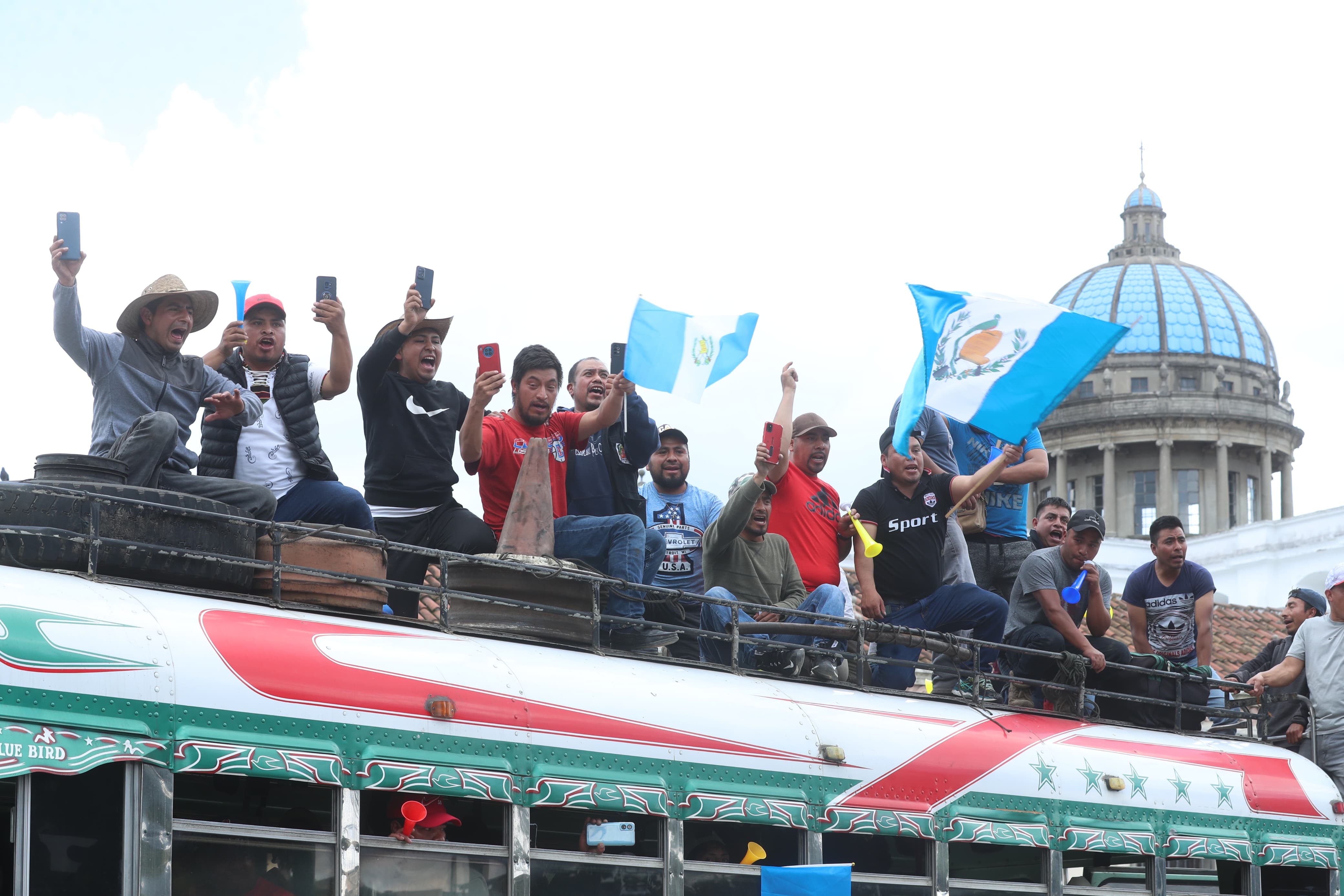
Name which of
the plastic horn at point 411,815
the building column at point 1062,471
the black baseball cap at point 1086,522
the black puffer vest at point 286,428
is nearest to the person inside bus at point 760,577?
the black baseball cap at point 1086,522

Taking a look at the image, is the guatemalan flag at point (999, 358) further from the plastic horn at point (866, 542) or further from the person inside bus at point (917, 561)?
→ the plastic horn at point (866, 542)

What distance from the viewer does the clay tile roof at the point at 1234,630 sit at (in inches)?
1217

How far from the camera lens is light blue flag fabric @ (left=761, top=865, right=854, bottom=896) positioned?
7.48 m

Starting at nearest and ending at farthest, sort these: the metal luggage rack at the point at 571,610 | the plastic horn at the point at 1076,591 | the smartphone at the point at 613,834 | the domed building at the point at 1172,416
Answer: the metal luggage rack at the point at 571,610
the smartphone at the point at 613,834
the plastic horn at the point at 1076,591
the domed building at the point at 1172,416

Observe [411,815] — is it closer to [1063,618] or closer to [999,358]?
[1063,618]

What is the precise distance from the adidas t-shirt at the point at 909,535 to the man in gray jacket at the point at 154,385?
3.97 metres

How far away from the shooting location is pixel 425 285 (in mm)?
8492

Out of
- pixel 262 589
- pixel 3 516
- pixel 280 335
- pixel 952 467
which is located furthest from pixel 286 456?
pixel 952 467

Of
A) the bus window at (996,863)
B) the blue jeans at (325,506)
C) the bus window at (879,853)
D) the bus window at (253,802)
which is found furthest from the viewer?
the bus window at (996,863)

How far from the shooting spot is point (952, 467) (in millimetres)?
11625

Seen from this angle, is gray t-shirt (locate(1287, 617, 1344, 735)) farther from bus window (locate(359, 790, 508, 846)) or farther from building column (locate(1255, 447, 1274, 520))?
building column (locate(1255, 447, 1274, 520))

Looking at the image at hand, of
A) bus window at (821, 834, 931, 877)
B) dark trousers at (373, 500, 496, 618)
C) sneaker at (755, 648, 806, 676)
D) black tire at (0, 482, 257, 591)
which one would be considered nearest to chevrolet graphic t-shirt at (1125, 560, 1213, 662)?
sneaker at (755, 648, 806, 676)

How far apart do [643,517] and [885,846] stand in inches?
99.1

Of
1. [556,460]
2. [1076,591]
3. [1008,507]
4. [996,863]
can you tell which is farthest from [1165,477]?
[556,460]
